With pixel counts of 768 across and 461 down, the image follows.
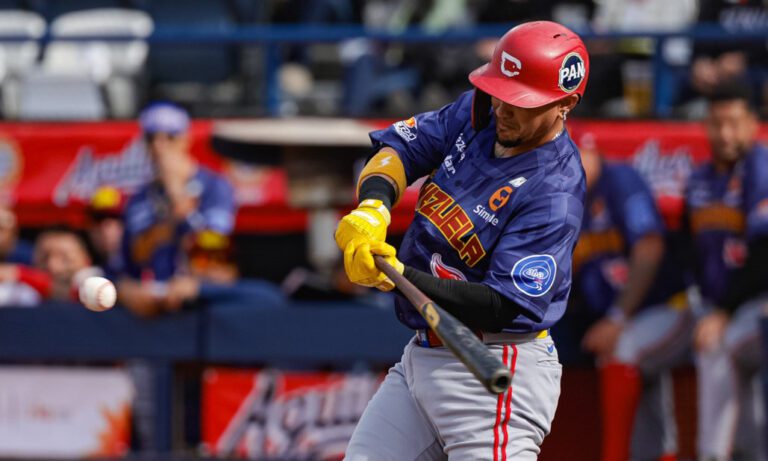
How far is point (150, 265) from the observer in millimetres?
6730

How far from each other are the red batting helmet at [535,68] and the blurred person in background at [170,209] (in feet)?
10.8

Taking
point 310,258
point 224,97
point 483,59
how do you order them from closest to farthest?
1. point 310,258
2. point 483,59
3. point 224,97

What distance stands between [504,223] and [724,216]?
8.88 ft

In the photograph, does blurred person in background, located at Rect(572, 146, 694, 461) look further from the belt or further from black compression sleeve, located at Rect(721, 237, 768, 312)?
the belt

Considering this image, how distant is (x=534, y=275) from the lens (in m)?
3.47

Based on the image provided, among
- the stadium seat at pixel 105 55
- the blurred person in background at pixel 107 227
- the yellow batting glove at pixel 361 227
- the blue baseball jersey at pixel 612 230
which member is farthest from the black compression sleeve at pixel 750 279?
the stadium seat at pixel 105 55

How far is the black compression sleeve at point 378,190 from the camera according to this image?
3.69 metres

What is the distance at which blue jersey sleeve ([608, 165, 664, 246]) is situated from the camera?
5.91m

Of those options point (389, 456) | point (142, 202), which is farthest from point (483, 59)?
point (389, 456)

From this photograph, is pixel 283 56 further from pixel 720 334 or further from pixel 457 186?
pixel 457 186

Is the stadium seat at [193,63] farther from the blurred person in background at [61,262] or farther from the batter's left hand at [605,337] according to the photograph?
the batter's left hand at [605,337]

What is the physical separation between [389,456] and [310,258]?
4.12 meters

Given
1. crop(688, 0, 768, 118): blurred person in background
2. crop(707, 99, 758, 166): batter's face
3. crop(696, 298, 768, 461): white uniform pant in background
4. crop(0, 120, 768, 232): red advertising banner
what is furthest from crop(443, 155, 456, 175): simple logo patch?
crop(688, 0, 768, 118): blurred person in background

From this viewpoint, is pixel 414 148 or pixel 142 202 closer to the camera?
pixel 414 148
